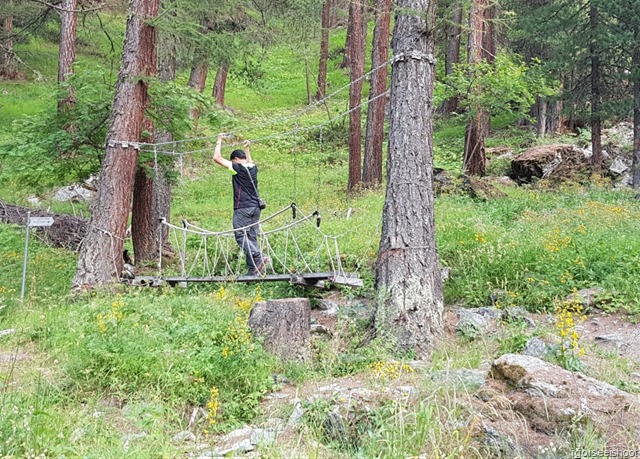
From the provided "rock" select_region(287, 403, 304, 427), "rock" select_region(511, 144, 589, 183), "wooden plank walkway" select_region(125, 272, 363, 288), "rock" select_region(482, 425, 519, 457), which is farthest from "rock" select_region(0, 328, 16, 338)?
"rock" select_region(511, 144, 589, 183)

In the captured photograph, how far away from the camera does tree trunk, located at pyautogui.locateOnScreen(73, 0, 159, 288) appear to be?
7730mm

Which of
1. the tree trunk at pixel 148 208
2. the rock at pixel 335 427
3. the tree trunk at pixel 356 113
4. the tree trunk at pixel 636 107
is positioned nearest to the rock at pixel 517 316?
the rock at pixel 335 427

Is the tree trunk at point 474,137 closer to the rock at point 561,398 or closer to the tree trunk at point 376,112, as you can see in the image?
the tree trunk at point 376,112

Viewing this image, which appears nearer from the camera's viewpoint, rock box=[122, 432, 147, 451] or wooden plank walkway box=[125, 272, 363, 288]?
rock box=[122, 432, 147, 451]

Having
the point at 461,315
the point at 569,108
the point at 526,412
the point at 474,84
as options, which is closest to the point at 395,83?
the point at 461,315

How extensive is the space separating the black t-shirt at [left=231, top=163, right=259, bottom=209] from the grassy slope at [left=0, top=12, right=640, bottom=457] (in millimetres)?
991

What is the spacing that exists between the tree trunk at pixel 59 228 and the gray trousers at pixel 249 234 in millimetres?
4665

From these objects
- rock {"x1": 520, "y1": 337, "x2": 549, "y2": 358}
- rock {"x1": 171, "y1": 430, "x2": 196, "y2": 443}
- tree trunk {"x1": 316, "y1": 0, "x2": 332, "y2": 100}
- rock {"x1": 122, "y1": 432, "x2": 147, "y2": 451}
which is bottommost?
rock {"x1": 171, "y1": 430, "x2": 196, "y2": 443}

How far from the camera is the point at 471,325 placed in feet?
19.6

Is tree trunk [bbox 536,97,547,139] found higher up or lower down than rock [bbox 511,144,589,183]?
higher up

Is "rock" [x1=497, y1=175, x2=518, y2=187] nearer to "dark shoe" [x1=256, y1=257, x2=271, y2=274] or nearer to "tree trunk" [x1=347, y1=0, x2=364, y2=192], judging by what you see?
"tree trunk" [x1=347, y1=0, x2=364, y2=192]

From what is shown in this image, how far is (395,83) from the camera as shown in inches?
237

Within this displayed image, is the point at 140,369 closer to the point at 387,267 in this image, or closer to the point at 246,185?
the point at 387,267

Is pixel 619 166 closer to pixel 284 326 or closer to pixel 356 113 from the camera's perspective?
pixel 356 113
